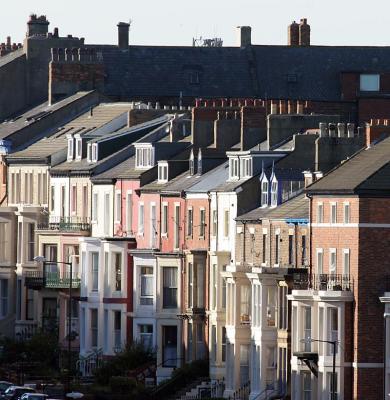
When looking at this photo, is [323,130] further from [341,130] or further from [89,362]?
[89,362]

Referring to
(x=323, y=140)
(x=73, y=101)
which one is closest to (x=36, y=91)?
(x=73, y=101)

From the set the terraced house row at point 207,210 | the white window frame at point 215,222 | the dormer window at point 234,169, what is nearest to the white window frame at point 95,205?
the terraced house row at point 207,210

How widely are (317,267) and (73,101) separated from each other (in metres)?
55.3

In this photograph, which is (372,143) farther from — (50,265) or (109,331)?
(50,265)

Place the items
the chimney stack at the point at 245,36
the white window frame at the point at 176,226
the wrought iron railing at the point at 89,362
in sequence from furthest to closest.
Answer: the chimney stack at the point at 245,36 → the wrought iron railing at the point at 89,362 → the white window frame at the point at 176,226

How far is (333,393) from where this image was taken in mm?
Result: 111625

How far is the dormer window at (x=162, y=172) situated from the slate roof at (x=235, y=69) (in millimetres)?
38823

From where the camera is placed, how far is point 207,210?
132m

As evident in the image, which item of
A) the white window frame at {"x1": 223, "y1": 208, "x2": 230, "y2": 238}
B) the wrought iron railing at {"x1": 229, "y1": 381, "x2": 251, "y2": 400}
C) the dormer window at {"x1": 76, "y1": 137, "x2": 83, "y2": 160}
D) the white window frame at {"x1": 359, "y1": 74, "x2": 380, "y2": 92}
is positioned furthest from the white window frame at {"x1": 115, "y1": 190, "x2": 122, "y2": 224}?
the white window frame at {"x1": 359, "y1": 74, "x2": 380, "y2": 92}

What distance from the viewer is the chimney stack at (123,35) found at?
182875 millimetres

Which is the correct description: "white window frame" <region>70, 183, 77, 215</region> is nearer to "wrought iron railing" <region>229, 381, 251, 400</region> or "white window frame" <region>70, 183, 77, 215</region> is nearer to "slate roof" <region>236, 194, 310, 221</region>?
"slate roof" <region>236, 194, 310, 221</region>

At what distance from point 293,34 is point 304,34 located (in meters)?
1.12

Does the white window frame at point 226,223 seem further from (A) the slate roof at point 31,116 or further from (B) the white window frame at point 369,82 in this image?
(B) the white window frame at point 369,82

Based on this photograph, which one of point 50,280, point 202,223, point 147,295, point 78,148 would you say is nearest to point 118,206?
point 147,295
